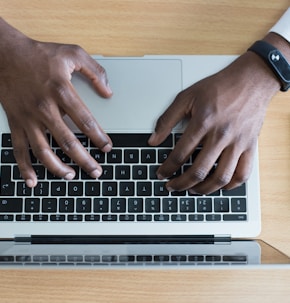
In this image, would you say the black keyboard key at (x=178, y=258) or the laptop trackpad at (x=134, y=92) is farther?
the laptop trackpad at (x=134, y=92)

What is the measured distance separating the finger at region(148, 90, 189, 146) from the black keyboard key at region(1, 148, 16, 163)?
0.67 feet

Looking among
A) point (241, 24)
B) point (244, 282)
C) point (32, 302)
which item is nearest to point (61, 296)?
point (32, 302)

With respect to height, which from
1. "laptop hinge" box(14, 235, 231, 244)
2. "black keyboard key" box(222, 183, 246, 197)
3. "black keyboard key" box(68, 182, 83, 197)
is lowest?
"laptop hinge" box(14, 235, 231, 244)

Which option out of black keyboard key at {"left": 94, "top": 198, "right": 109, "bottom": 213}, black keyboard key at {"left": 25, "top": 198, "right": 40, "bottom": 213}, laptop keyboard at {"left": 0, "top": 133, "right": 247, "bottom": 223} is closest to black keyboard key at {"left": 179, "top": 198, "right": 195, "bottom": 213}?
laptop keyboard at {"left": 0, "top": 133, "right": 247, "bottom": 223}

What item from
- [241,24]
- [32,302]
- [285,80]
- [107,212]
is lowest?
[32,302]

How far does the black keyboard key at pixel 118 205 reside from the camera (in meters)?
0.62

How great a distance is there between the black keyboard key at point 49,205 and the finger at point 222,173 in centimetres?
20

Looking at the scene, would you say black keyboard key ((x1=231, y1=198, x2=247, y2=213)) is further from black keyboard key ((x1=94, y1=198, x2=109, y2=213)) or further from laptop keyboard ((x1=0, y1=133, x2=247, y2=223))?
black keyboard key ((x1=94, y1=198, x2=109, y2=213))

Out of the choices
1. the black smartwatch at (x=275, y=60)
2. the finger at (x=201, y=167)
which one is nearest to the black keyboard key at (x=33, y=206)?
the finger at (x=201, y=167)

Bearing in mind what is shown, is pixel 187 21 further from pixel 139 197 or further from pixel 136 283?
pixel 136 283

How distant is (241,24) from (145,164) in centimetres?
27

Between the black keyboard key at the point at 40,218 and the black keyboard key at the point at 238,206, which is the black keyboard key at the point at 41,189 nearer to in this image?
the black keyboard key at the point at 40,218

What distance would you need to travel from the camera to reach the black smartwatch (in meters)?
0.62

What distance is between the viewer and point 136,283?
2.11 ft
